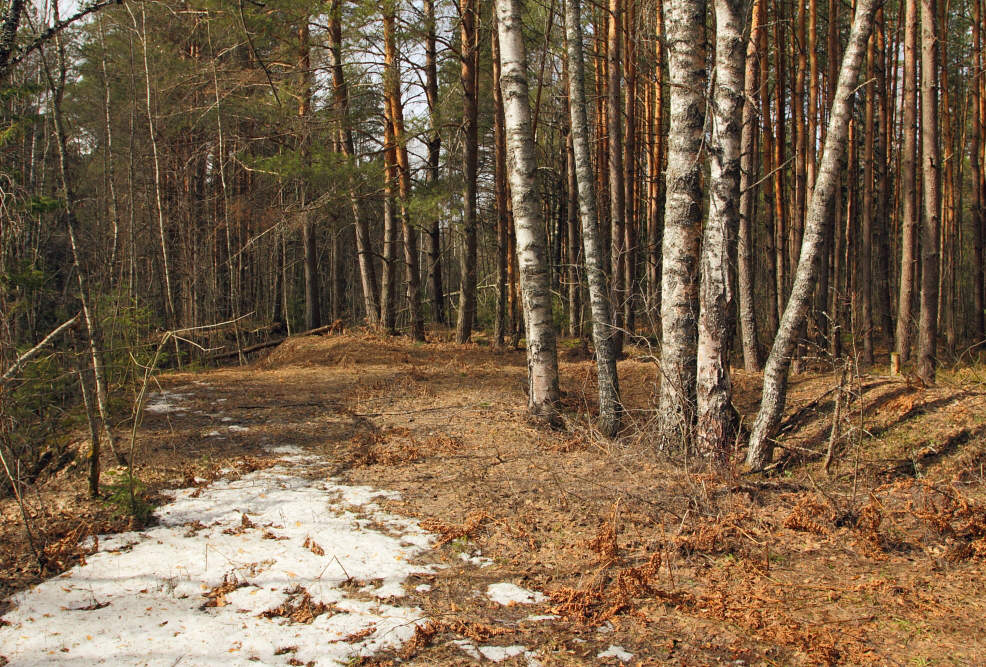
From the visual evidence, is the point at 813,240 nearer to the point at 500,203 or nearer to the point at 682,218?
the point at 682,218

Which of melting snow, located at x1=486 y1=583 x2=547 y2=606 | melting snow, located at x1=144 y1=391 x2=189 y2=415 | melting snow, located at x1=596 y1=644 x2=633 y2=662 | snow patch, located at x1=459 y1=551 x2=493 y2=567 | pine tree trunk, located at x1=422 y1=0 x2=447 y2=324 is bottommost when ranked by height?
melting snow, located at x1=596 y1=644 x2=633 y2=662

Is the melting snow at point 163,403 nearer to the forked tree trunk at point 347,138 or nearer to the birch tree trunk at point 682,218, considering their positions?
the birch tree trunk at point 682,218

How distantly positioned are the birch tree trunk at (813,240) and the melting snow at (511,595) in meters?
2.61

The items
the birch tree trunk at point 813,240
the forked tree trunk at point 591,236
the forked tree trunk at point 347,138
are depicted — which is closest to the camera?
the birch tree trunk at point 813,240

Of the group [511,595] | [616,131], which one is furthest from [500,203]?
[511,595]

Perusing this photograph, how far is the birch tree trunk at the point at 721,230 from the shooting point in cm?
520

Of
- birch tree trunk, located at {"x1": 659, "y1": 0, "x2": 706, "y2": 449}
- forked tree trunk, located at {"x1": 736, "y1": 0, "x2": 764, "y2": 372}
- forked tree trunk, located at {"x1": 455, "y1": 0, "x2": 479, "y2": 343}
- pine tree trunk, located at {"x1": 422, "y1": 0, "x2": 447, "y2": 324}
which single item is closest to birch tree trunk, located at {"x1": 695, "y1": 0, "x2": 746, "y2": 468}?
birch tree trunk, located at {"x1": 659, "y1": 0, "x2": 706, "y2": 449}

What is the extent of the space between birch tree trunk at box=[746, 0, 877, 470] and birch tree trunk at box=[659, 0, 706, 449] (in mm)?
595

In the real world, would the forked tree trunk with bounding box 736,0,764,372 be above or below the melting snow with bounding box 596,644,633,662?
above

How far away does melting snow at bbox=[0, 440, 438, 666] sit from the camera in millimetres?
2979

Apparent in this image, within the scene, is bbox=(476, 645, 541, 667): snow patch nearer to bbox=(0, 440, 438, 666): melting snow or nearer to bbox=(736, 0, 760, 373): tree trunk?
bbox=(0, 440, 438, 666): melting snow

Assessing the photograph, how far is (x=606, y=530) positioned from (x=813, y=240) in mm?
2911

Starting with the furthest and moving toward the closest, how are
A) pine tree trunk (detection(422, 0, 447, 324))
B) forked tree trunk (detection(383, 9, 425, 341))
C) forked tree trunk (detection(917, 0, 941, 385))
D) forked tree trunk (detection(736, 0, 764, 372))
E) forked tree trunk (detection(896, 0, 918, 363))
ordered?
forked tree trunk (detection(383, 9, 425, 341)) < pine tree trunk (detection(422, 0, 447, 324)) < forked tree trunk (detection(736, 0, 764, 372)) < forked tree trunk (detection(896, 0, 918, 363)) < forked tree trunk (detection(917, 0, 941, 385))

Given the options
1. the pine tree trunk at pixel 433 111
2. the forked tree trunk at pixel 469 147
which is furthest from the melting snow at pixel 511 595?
the forked tree trunk at pixel 469 147
